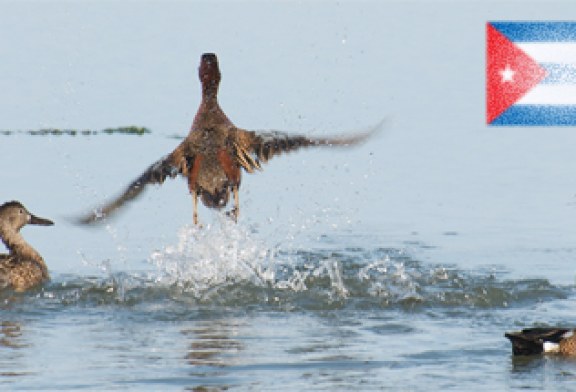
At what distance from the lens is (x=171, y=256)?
44.8 feet

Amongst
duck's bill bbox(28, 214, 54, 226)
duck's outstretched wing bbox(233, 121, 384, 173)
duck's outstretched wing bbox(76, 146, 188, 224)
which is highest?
duck's outstretched wing bbox(233, 121, 384, 173)

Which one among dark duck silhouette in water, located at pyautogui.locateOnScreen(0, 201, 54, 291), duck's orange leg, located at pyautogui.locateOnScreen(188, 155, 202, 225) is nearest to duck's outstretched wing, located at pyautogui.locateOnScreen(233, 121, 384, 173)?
duck's orange leg, located at pyautogui.locateOnScreen(188, 155, 202, 225)

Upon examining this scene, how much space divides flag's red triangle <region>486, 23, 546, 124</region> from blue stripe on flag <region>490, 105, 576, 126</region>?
90 millimetres

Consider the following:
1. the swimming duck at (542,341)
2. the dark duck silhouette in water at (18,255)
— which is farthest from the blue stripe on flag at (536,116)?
the swimming duck at (542,341)

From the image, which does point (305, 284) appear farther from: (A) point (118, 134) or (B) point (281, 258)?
(A) point (118, 134)

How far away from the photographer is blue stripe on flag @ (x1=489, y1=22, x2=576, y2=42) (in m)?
18.2

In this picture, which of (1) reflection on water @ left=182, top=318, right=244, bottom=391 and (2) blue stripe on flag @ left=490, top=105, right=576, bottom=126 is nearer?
(1) reflection on water @ left=182, top=318, right=244, bottom=391

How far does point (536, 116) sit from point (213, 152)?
21.1ft

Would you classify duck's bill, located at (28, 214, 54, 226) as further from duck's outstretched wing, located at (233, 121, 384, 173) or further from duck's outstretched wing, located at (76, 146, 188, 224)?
duck's outstretched wing, located at (233, 121, 384, 173)

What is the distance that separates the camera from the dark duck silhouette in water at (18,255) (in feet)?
43.9

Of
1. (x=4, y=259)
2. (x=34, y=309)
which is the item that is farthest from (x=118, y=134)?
(x=34, y=309)

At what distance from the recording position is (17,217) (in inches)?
569

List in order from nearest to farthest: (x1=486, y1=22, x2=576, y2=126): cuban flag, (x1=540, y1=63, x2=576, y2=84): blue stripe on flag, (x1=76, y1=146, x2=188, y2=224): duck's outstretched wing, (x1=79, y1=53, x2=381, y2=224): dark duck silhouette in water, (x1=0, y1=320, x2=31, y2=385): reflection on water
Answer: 1. (x1=0, y1=320, x2=31, y2=385): reflection on water
2. (x1=79, y1=53, x2=381, y2=224): dark duck silhouette in water
3. (x1=76, y1=146, x2=188, y2=224): duck's outstretched wing
4. (x1=486, y1=22, x2=576, y2=126): cuban flag
5. (x1=540, y1=63, x2=576, y2=84): blue stripe on flag

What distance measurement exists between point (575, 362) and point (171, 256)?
3914 millimetres
